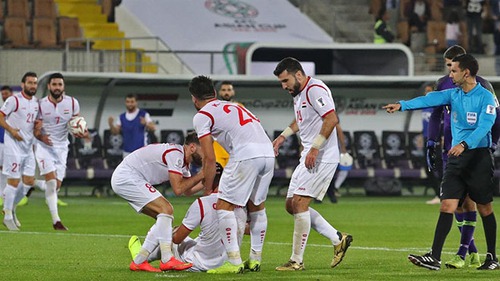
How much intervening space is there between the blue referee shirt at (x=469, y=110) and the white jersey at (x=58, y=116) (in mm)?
8026

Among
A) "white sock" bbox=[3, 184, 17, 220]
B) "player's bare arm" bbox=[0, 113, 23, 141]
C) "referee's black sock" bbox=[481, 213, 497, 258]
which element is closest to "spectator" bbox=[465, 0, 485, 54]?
"player's bare arm" bbox=[0, 113, 23, 141]

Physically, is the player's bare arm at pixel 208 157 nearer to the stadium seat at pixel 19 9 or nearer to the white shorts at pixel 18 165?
the white shorts at pixel 18 165

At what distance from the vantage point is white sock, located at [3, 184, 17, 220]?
1800 centimetres

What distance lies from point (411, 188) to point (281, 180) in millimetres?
3880

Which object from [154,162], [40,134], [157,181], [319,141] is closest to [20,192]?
[40,134]

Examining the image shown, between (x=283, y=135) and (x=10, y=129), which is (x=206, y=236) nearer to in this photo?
(x=283, y=135)

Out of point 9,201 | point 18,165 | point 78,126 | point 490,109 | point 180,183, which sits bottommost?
point 9,201

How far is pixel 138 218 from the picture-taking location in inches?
824

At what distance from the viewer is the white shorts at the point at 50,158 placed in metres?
18.9

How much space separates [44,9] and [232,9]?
16.8 feet

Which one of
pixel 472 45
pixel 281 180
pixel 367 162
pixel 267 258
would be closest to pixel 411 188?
pixel 367 162

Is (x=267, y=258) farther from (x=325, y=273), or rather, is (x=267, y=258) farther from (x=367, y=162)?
(x=367, y=162)

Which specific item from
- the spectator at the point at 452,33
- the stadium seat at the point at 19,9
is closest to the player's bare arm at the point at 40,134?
the stadium seat at the point at 19,9

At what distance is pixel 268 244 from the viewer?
15.8m
